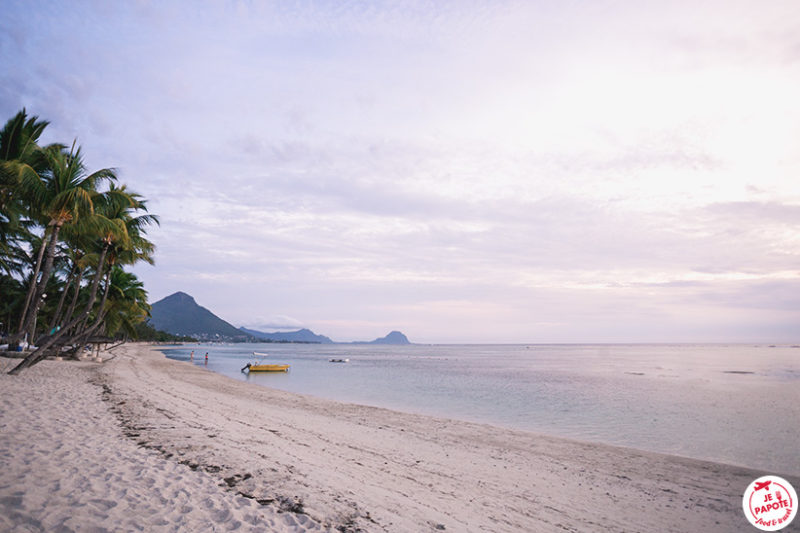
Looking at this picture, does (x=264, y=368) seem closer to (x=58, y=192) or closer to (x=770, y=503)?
(x=58, y=192)

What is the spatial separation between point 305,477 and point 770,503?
9967 mm

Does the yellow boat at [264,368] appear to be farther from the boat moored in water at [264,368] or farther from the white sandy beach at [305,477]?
the white sandy beach at [305,477]

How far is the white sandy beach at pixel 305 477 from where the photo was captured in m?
4.52

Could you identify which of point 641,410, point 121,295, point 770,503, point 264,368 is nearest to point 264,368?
point 264,368

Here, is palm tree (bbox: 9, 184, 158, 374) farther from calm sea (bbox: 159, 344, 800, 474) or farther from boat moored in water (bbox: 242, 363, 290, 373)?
boat moored in water (bbox: 242, 363, 290, 373)

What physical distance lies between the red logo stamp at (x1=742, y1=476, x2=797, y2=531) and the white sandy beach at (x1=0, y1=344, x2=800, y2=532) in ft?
0.67

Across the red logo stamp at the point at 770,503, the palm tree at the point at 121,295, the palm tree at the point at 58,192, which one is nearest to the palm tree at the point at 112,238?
the palm tree at the point at 58,192

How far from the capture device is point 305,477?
6207 mm

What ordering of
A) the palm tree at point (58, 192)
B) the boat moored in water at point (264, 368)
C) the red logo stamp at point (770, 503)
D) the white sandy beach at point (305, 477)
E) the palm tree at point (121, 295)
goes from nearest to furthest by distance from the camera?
the white sandy beach at point (305, 477) → the red logo stamp at point (770, 503) → the palm tree at point (58, 192) → the palm tree at point (121, 295) → the boat moored in water at point (264, 368)

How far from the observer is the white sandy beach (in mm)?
4516

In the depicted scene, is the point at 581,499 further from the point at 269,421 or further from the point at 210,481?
the point at 269,421

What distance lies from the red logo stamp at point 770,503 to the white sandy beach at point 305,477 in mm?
205

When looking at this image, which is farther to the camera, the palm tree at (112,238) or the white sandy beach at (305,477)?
the palm tree at (112,238)

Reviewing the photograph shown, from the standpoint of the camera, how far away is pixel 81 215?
13.7m
